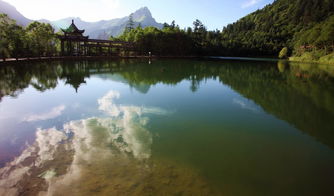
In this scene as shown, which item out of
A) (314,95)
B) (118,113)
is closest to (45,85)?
(118,113)

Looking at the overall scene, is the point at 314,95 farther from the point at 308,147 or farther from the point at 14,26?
the point at 14,26

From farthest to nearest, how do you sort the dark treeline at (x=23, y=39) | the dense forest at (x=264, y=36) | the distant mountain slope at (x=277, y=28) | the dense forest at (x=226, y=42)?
the distant mountain slope at (x=277, y=28)
the dense forest at (x=264, y=36)
the dense forest at (x=226, y=42)
the dark treeline at (x=23, y=39)

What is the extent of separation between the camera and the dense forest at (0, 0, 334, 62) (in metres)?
28.3

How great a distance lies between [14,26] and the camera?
27516 mm

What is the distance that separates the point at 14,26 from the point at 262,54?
7850 centimetres

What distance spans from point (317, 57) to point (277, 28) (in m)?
57.5

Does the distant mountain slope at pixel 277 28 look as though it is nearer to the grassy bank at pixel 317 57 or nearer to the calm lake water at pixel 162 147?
the grassy bank at pixel 317 57

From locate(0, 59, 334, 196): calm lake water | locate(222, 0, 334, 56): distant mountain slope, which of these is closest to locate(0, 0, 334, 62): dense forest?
locate(222, 0, 334, 56): distant mountain slope

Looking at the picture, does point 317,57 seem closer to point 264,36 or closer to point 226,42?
point 226,42

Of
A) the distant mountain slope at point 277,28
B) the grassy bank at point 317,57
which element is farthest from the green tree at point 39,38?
the distant mountain slope at point 277,28

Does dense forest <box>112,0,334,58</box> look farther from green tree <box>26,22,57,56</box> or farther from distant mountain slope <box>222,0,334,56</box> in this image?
green tree <box>26,22,57,56</box>

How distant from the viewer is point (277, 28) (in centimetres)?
9550

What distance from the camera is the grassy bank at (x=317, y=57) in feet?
133

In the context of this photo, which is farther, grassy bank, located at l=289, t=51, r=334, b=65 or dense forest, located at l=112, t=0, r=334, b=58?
dense forest, located at l=112, t=0, r=334, b=58
